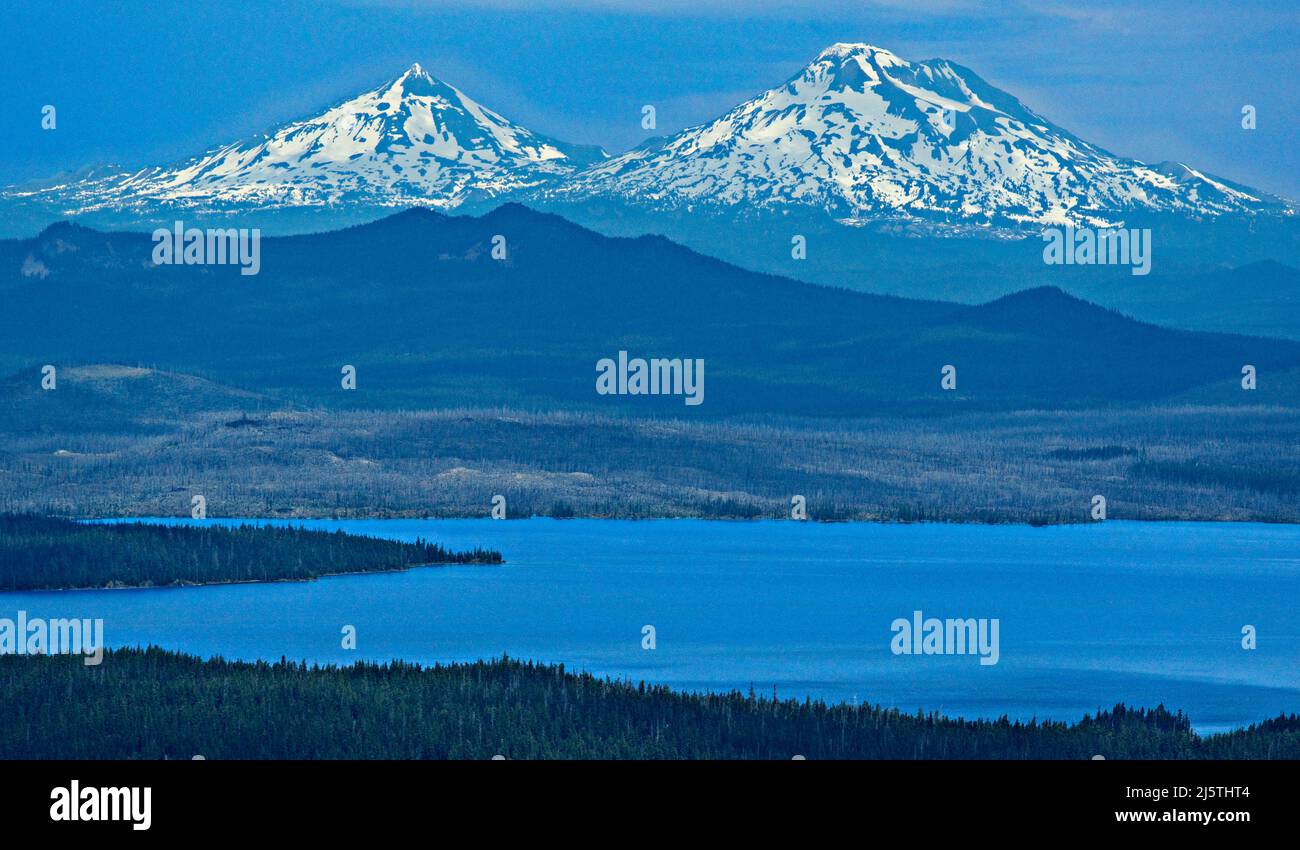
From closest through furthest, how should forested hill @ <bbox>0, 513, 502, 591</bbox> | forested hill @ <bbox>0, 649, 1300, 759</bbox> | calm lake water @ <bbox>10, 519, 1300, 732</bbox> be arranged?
forested hill @ <bbox>0, 649, 1300, 759</bbox> < calm lake water @ <bbox>10, 519, 1300, 732</bbox> < forested hill @ <bbox>0, 513, 502, 591</bbox>

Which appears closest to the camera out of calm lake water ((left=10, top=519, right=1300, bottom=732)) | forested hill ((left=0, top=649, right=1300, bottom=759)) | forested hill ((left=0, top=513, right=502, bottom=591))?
forested hill ((left=0, top=649, right=1300, bottom=759))

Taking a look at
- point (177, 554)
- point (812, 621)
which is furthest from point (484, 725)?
point (177, 554)

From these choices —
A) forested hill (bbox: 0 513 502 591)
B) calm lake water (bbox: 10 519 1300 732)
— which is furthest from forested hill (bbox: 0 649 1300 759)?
forested hill (bbox: 0 513 502 591)

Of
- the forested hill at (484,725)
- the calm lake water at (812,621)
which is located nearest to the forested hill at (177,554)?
the calm lake water at (812,621)

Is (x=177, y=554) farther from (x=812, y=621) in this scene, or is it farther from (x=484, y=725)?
(x=484, y=725)

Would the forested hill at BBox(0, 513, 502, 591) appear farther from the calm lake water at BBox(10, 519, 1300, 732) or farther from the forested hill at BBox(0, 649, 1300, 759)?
the forested hill at BBox(0, 649, 1300, 759)
